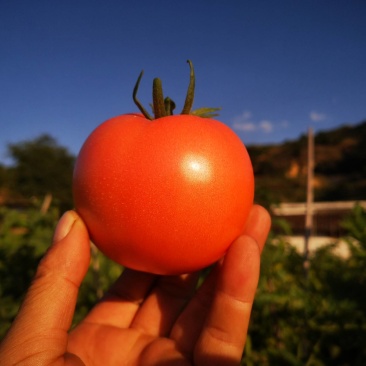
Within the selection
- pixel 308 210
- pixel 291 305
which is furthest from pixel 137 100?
pixel 308 210

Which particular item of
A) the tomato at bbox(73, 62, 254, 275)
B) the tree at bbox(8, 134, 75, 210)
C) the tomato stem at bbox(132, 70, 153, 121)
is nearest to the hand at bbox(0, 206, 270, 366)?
the tomato at bbox(73, 62, 254, 275)

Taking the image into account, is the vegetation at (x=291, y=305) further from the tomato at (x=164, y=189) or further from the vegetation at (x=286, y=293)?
the tomato at (x=164, y=189)

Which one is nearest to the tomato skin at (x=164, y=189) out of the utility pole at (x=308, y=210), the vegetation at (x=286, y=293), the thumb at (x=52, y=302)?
the thumb at (x=52, y=302)

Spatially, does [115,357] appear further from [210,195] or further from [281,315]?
[281,315]

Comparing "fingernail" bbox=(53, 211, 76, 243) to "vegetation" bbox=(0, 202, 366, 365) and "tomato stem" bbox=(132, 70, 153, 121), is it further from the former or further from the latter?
"vegetation" bbox=(0, 202, 366, 365)

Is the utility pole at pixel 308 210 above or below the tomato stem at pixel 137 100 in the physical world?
below

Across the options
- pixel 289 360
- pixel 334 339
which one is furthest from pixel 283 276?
pixel 289 360

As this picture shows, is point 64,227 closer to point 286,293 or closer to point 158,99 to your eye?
point 158,99
